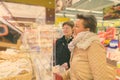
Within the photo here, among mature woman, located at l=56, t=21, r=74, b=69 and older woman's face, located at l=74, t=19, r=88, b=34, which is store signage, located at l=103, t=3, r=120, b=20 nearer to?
mature woman, located at l=56, t=21, r=74, b=69

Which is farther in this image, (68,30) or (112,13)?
(112,13)

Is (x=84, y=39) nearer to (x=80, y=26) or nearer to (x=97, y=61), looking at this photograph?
(x=80, y=26)

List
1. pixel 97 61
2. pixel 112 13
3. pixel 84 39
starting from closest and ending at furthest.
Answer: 1. pixel 97 61
2. pixel 84 39
3. pixel 112 13

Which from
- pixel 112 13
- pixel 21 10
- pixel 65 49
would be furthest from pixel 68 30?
pixel 112 13

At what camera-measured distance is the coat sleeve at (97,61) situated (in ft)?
5.86

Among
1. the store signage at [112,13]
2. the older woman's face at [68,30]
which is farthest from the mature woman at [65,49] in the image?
the store signage at [112,13]

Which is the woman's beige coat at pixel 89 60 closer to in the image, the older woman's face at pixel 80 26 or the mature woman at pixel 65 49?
the older woman's face at pixel 80 26

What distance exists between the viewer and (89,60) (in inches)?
73.0

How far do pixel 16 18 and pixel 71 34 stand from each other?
2.17 m

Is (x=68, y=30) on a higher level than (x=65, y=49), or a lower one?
higher

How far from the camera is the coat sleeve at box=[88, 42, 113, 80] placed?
1.79 m

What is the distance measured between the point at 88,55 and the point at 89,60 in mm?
53

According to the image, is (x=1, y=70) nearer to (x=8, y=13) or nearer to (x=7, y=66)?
(x=7, y=66)

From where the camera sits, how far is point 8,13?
1033mm
